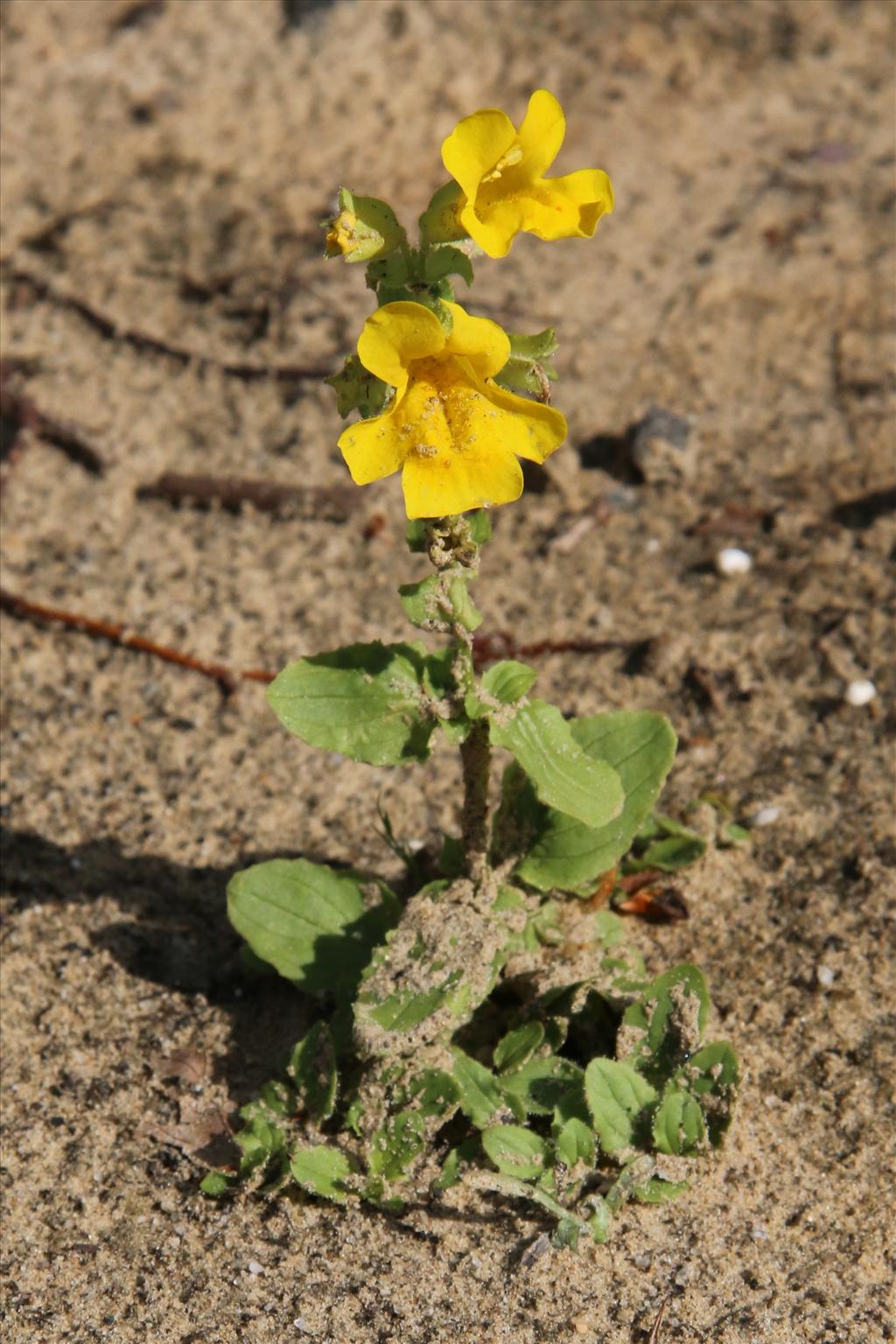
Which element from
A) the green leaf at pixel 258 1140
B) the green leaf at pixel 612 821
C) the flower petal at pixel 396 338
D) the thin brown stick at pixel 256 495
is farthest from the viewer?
the thin brown stick at pixel 256 495

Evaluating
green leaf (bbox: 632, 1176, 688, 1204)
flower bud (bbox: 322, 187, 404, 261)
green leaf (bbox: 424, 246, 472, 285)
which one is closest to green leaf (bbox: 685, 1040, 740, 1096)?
green leaf (bbox: 632, 1176, 688, 1204)

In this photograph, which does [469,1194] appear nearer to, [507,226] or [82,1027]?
[82,1027]

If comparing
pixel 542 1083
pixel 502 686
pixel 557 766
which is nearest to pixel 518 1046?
pixel 542 1083

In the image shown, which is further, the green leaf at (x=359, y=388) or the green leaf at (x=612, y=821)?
the green leaf at (x=612, y=821)

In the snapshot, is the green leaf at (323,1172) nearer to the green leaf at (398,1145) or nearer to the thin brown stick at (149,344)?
the green leaf at (398,1145)

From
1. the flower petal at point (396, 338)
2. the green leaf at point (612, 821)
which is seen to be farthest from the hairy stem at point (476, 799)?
the flower petal at point (396, 338)

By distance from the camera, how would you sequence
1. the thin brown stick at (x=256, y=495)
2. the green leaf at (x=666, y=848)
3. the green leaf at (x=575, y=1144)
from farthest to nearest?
the thin brown stick at (x=256, y=495) < the green leaf at (x=666, y=848) < the green leaf at (x=575, y=1144)

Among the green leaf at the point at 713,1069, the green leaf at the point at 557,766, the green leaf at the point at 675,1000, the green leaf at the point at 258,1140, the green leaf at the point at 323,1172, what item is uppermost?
the green leaf at the point at 557,766

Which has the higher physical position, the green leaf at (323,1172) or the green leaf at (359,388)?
the green leaf at (359,388)
